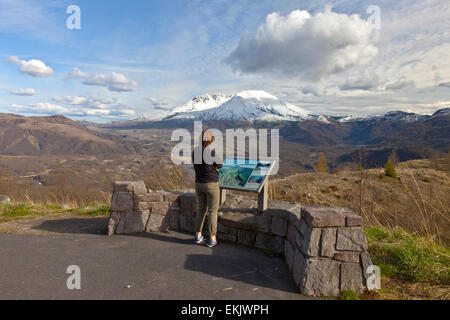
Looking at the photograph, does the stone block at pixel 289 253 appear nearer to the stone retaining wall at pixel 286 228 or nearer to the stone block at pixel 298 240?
the stone retaining wall at pixel 286 228

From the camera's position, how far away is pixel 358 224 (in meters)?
Answer: 3.99

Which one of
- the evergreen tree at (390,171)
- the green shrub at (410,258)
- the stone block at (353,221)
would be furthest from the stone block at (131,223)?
the evergreen tree at (390,171)

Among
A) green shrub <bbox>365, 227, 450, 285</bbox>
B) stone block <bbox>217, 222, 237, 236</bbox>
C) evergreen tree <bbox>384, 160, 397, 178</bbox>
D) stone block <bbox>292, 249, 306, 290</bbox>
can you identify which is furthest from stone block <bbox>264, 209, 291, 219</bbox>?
evergreen tree <bbox>384, 160, 397, 178</bbox>

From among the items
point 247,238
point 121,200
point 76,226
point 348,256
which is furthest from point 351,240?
point 76,226

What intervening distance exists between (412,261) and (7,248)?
7233mm

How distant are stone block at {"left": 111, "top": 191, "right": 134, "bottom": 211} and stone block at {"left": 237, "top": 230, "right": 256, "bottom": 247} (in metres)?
2.55

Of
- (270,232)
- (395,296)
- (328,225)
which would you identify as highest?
(328,225)

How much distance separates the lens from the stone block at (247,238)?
5777 millimetres

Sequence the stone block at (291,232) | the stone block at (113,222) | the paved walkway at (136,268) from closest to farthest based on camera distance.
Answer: the paved walkway at (136,268) → the stone block at (291,232) → the stone block at (113,222)

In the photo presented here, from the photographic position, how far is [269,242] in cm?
558

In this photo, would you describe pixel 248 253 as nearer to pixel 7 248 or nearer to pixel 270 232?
pixel 270 232

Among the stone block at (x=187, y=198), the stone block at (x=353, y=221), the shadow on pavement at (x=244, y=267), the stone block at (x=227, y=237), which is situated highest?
the stone block at (x=353, y=221)
